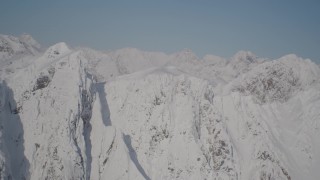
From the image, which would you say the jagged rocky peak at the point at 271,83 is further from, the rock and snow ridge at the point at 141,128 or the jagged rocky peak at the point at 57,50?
the jagged rocky peak at the point at 57,50

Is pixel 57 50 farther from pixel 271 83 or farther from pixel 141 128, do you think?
pixel 271 83

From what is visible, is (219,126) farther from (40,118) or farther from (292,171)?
(40,118)

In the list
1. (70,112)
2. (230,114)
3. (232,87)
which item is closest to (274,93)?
(232,87)

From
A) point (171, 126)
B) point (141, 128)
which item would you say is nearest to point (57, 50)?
point (141, 128)

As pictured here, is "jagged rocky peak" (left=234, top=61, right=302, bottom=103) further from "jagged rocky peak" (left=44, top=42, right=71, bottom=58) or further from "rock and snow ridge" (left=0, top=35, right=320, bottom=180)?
"jagged rocky peak" (left=44, top=42, right=71, bottom=58)

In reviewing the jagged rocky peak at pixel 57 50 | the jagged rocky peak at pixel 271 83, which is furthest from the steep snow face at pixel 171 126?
the jagged rocky peak at pixel 271 83

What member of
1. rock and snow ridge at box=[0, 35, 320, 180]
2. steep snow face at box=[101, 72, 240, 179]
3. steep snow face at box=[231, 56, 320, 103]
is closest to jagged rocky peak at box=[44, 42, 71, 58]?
rock and snow ridge at box=[0, 35, 320, 180]
